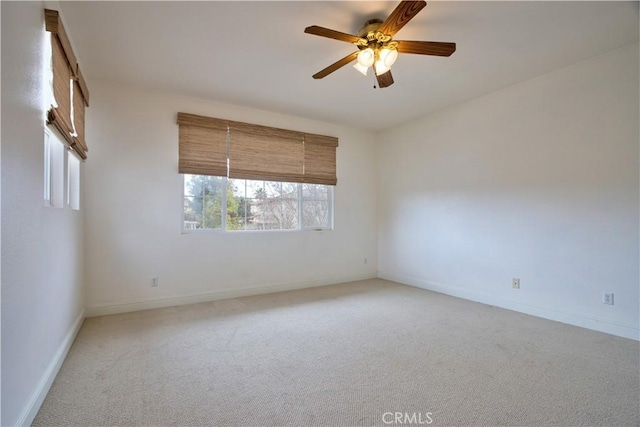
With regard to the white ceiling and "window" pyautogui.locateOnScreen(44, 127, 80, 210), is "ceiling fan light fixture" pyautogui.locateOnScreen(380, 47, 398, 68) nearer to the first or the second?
the white ceiling

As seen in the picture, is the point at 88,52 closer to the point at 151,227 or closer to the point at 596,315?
the point at 151,227

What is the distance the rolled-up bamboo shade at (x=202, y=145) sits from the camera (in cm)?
375

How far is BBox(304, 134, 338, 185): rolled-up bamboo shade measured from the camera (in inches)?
184

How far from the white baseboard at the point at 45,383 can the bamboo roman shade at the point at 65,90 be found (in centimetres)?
155

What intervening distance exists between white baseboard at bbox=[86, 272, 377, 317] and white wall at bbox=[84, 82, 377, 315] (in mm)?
11

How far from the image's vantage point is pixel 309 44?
2662 mm

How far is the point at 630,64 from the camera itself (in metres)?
2.72
